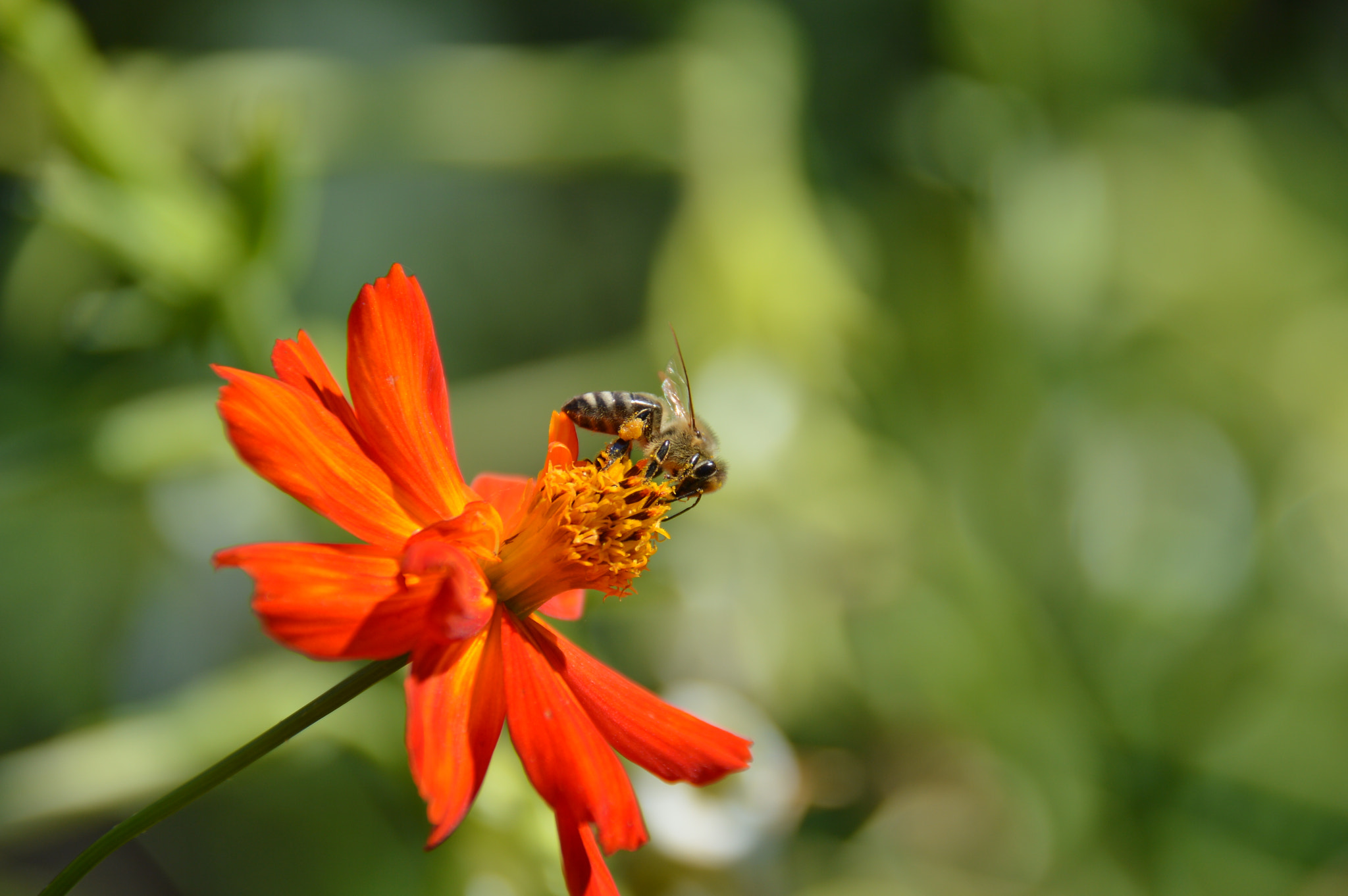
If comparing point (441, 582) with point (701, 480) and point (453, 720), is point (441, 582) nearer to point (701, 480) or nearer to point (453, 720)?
point (453, 720)

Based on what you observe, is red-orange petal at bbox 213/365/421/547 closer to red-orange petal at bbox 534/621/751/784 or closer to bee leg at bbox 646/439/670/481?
red-orange petal at bbox 534/621/751/784

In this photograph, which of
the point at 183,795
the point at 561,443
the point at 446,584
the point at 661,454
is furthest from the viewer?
the point at 661,454

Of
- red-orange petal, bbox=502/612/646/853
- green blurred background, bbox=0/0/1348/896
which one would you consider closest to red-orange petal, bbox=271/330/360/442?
red-orange petal, bbox=502/612/646/853

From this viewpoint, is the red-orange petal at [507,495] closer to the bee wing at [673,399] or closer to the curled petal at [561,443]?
the curled petal at [561,443]

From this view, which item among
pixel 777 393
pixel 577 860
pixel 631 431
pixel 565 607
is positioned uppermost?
pixel 777 393

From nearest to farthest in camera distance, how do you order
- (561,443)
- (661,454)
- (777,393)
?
(561,443) → (661,454) → (777,393)

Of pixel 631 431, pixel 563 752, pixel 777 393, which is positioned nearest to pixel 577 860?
pixel 563 752
